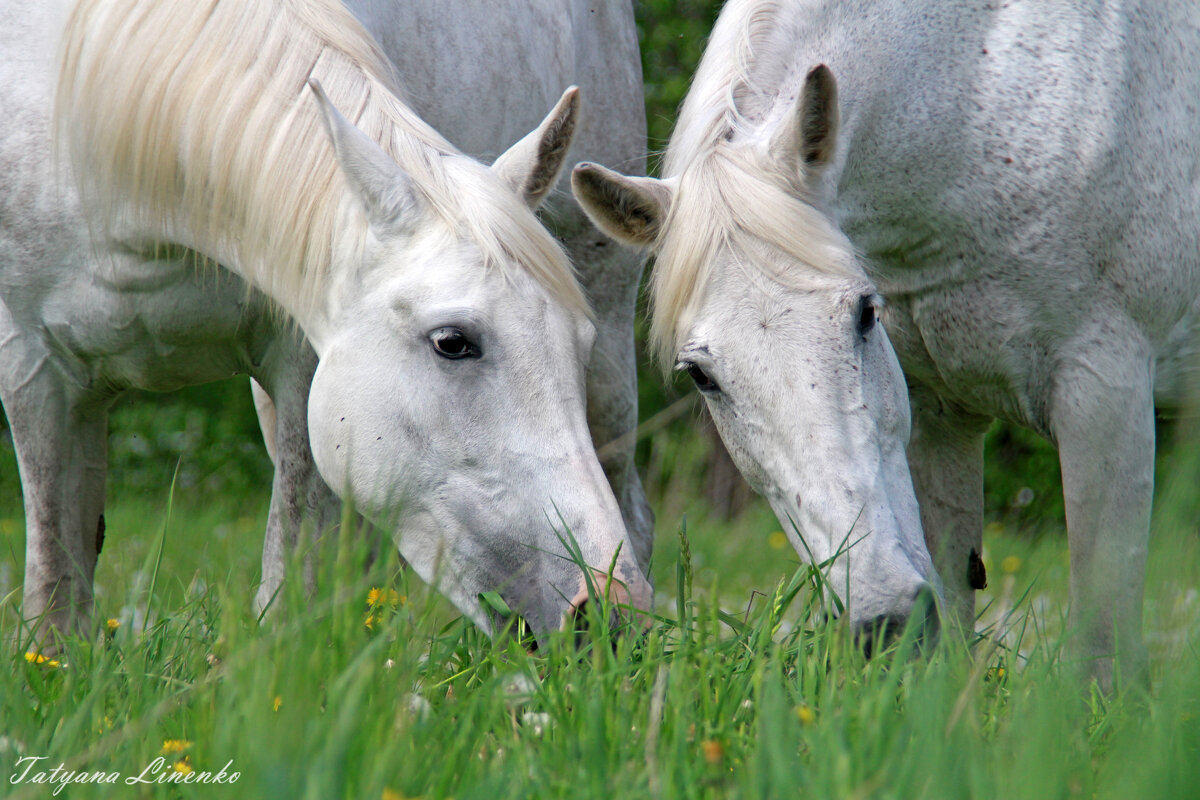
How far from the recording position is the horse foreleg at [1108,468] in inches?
114

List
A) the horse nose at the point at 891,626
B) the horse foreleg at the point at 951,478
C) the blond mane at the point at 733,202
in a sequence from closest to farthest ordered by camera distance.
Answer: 1. the horse nose at the point at 891,626
2. the blond mane at the point at 733,202
3. the horse foreleg at the point at 951,478

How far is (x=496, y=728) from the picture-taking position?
1.70 metres

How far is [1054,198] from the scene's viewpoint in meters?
2.89

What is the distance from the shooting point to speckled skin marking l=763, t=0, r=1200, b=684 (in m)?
2.90

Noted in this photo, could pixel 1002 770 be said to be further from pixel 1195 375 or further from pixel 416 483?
pixel 1195 375

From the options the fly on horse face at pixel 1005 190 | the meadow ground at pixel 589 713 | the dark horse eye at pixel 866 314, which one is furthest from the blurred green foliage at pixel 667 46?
the meadow ground at pixel 589 713

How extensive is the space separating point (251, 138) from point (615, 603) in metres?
1.40

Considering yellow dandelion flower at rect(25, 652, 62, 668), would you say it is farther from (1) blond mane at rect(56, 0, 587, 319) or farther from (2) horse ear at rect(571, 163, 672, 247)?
(2) horse ear at rect(571, 163, 672, 247)

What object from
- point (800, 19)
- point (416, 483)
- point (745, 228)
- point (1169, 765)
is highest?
point (800, 19)

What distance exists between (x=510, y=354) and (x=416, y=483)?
350mm

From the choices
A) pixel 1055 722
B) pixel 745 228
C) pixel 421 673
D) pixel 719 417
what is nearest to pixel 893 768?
pixel 1055 722

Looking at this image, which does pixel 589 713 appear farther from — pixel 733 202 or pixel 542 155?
pixel 542 155

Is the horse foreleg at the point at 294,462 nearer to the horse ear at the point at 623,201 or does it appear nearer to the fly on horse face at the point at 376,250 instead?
the fly on horse face at the point at 376,250

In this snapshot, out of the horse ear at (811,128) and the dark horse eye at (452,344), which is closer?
the dark horse eye at (452,344)
